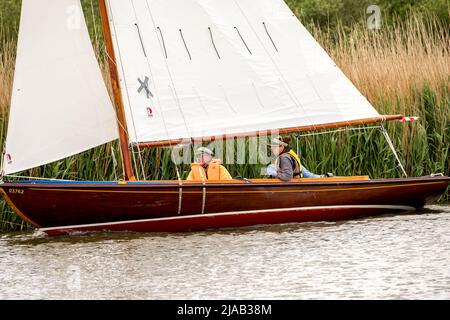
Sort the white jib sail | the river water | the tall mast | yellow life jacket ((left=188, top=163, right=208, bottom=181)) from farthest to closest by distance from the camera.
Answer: yellow life jacket ((left=188, top=163, right=208, bottom=181)) → the tall mast → the white jib sail → the river water

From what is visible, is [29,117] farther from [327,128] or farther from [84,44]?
[327,128]

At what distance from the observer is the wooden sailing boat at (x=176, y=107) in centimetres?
1709

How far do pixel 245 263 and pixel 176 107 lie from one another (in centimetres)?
400

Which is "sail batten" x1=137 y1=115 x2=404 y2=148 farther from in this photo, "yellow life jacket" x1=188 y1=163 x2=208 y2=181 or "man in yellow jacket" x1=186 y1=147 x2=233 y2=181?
"yellow life jacket" x1=188 y1=163 x2=208 y2=181

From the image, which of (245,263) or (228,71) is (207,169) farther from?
(245,263)

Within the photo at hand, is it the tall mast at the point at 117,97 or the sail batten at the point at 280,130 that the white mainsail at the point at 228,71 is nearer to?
the sail batten at the point at 280,130

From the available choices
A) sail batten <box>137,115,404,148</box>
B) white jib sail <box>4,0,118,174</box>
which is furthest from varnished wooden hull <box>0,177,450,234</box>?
sail batten <box>137,115,404,148</box>

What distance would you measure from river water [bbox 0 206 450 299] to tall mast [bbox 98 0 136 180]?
998mm

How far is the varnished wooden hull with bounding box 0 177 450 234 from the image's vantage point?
16984 millimetres

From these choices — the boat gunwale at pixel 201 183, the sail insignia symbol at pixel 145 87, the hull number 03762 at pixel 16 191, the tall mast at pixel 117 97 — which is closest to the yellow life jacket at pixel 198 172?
the boat gunwale at pixel 201 183

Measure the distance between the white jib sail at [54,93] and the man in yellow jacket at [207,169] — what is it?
3.95ft

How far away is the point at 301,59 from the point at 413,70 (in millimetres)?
2602

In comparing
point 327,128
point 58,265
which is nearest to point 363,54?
point 327,128

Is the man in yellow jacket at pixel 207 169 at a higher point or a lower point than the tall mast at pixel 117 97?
lower
